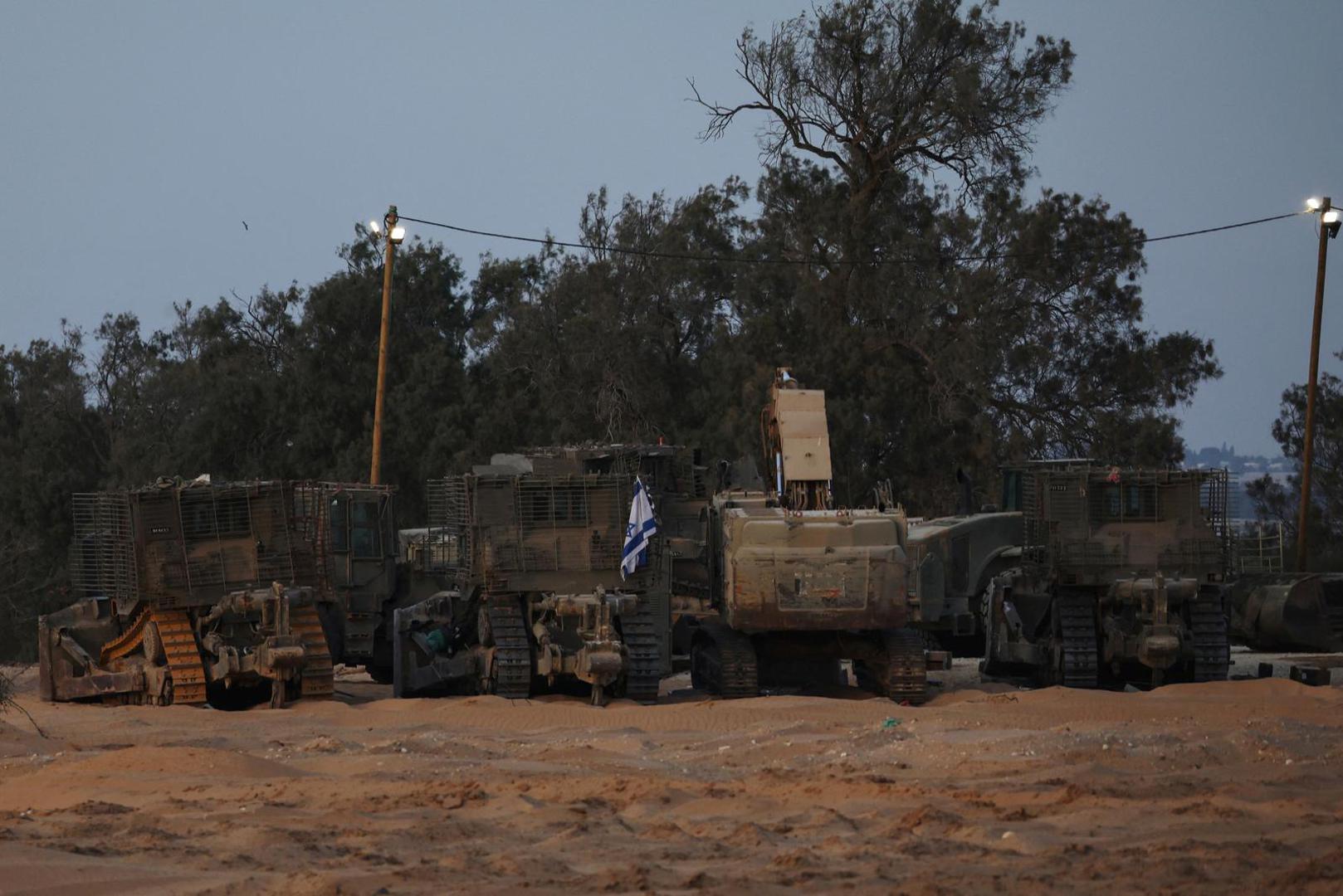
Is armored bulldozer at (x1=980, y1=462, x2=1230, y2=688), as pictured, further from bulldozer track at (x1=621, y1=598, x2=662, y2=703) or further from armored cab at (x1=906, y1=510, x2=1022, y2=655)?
bulldozer track at (x1=621, y1=598, x2=662, y2=703)

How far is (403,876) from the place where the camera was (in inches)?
392

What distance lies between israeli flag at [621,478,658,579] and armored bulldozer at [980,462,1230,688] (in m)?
5.14

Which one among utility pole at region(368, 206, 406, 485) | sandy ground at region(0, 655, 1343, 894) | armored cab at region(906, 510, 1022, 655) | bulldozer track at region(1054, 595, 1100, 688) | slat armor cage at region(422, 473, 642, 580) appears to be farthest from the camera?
utility pole at region(368, 206, 406, 485)

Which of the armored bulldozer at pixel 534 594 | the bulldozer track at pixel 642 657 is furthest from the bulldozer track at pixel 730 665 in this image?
the bulldozer track at pixel 642 657

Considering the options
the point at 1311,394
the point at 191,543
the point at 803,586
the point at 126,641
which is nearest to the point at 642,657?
the point at 803,586

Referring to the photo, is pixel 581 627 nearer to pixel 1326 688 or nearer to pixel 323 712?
pixel 323 712

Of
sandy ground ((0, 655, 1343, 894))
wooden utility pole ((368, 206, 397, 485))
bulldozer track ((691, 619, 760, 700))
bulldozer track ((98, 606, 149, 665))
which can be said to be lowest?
sandy ground ((0, 655, 1343, 894))

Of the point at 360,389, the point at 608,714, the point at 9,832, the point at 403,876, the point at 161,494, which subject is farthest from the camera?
the point at 360,389

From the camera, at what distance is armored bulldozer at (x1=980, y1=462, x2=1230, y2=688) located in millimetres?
22547

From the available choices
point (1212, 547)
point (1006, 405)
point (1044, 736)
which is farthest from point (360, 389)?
point (1044, 736)

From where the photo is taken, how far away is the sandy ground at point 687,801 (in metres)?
9.97

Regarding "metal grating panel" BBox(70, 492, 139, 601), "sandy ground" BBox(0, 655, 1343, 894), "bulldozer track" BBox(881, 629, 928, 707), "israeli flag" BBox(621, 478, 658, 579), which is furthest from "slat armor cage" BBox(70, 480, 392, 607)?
"bulldozer track" BBox(881, 629, 928, 707)

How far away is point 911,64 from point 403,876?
3440 centimetres

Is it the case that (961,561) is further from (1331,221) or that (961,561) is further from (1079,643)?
(1331,221)
